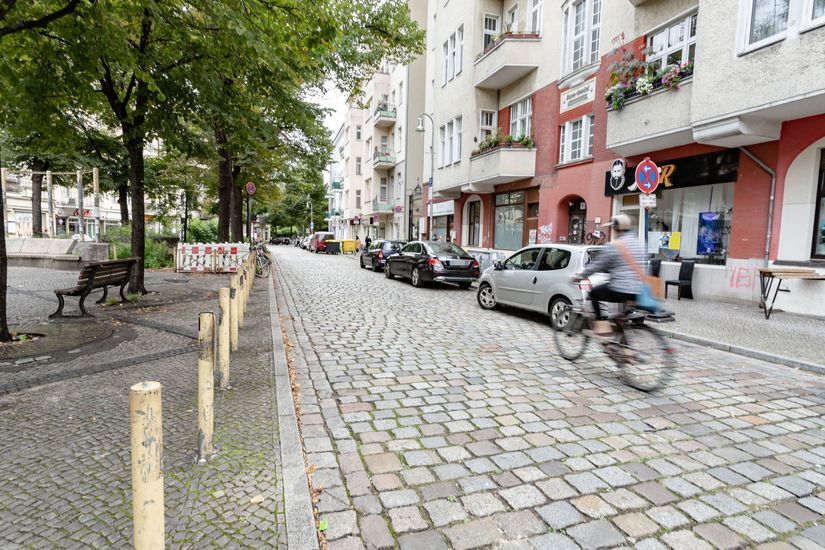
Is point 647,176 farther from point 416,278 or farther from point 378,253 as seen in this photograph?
point 378,253

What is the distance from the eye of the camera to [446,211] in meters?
26.5

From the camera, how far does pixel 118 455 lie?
3340 mm

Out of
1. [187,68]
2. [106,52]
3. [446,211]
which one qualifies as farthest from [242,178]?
[106,52]

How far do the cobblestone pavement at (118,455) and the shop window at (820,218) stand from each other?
36.1 feet

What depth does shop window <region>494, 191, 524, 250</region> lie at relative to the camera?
19875 millimetres

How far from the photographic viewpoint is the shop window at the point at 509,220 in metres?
19.9

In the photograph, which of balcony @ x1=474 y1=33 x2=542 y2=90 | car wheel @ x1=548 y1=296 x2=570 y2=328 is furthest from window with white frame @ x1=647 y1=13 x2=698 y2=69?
car wheel @ x1=548 y1=296 x2=570 y2=328

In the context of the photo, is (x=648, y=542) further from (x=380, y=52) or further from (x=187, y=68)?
(x=380, y=52)

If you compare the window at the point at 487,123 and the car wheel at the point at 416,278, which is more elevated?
the window at the point at 487,123

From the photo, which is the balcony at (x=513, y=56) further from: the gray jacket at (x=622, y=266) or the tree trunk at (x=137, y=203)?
the gray jacket at (x=622, y=266)

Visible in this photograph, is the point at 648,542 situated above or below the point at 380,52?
below

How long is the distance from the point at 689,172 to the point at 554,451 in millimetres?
11428

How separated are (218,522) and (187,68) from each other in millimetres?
8823

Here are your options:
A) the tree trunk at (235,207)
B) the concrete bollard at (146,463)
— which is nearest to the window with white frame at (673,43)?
the concrete bollard at (146,463)
